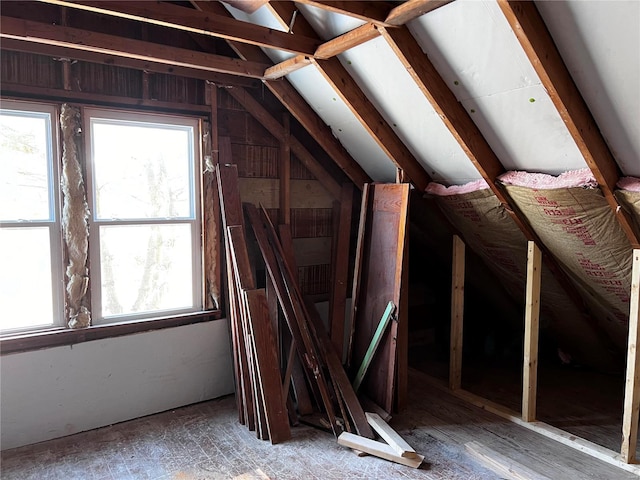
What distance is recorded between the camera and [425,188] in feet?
11.6

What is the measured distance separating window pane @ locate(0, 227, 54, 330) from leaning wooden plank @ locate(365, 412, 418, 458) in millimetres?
2237

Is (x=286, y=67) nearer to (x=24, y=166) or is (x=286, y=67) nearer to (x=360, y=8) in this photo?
(x=360, y=8)

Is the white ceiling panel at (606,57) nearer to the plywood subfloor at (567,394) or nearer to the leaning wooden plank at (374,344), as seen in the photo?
the leaning wooden plank at (374,344)

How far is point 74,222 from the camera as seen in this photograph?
9.98 feet

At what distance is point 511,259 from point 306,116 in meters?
1.97

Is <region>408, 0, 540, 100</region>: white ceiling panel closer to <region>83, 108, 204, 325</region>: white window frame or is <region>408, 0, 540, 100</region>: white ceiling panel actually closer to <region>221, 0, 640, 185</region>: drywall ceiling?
<region>221, 0, 640, 185</region>: drywall ceiling

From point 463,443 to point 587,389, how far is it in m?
1.61

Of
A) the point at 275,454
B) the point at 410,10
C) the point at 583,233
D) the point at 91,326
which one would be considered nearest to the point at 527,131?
the point at 583,233

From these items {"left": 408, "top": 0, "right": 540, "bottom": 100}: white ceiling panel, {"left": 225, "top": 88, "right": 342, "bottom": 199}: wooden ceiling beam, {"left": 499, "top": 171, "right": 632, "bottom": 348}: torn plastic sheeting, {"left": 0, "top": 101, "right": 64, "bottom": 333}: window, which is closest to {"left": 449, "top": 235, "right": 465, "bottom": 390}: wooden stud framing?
{"left": 499, "top": 171, "right": 632, "bottom": 348}: torn plastic sheeting

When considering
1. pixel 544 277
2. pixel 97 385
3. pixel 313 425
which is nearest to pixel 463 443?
pixel 313 425

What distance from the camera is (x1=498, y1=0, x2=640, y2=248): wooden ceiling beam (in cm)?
191

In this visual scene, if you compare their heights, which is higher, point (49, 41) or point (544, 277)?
point (49, 41)

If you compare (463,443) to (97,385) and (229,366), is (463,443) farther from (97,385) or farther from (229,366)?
(97,385)

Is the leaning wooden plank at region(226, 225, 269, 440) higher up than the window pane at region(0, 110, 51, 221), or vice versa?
the window pane at region(0, 110, 51, 221)
